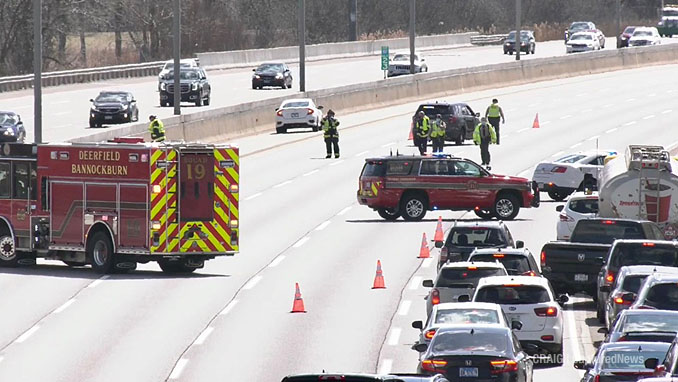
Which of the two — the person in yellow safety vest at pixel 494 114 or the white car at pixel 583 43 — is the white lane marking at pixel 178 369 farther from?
the white car at pixel 583 43

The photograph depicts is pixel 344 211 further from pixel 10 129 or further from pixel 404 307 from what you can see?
pixel 404 307

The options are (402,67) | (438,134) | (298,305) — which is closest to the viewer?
(298,305)

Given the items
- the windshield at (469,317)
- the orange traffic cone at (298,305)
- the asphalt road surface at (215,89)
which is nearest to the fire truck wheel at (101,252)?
the orange traffic cone at (298,305)

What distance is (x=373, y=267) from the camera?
114 ft

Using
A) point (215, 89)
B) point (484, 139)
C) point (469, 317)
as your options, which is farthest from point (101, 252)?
point (215, 89)

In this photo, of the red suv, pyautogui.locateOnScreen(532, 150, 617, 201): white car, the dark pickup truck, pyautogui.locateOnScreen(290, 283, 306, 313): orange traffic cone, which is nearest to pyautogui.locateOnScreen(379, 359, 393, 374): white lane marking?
pyautogui.locateOnScreen(290, 283, 306, 313): orange traffic cone

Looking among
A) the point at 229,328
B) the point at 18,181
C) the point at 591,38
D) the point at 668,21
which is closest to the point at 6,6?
the point at 591,38

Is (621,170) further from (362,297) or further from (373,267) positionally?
(362,297)

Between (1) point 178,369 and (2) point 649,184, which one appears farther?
(2) point 649,184

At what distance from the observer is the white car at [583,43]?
4107 inches

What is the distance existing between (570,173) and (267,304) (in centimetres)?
1924

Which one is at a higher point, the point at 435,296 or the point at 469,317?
the point at 469,317

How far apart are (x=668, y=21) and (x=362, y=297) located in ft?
327

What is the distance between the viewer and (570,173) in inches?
1859
